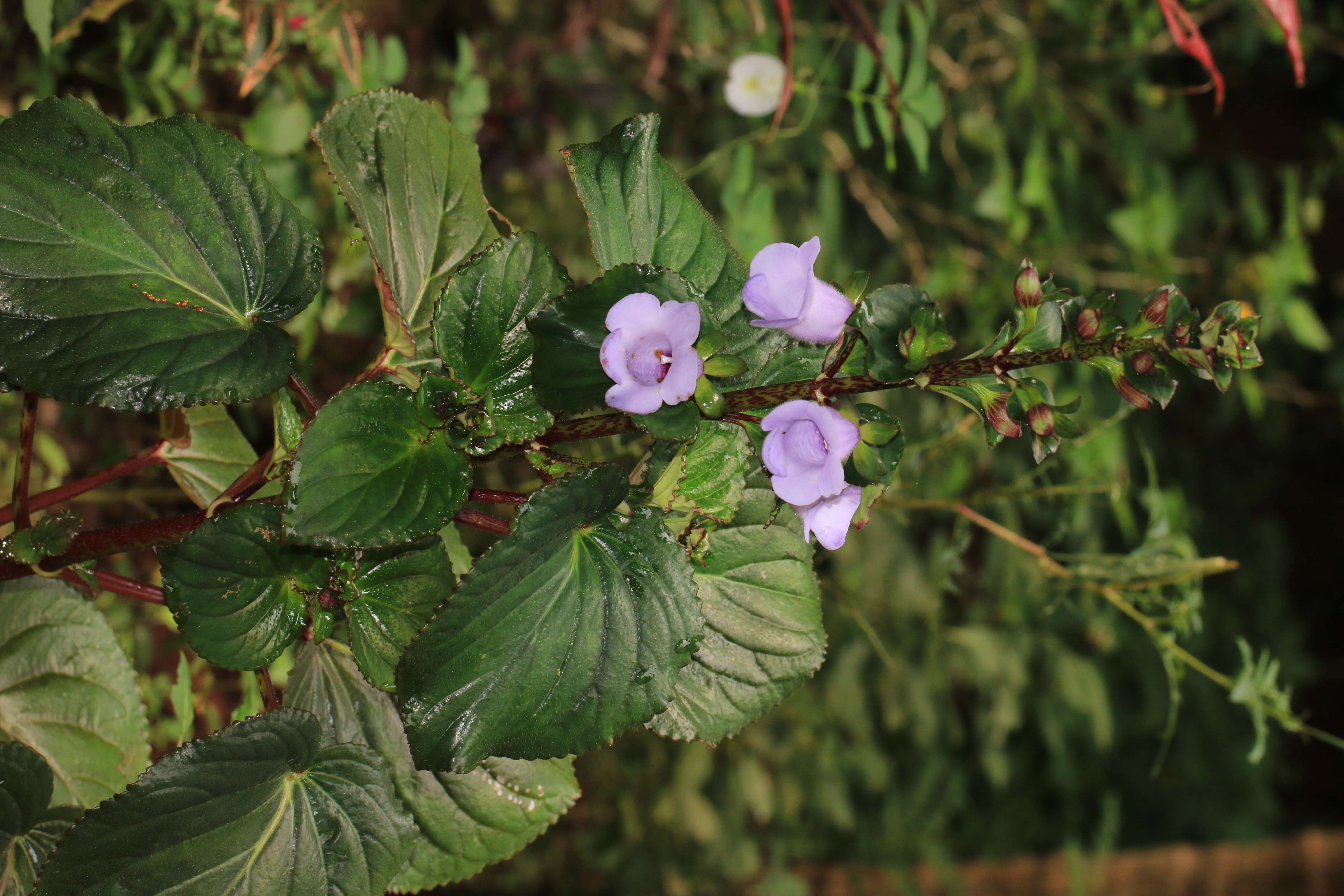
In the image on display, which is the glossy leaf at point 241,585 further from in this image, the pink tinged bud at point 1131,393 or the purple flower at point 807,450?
the pink tinged bud at point 1131,393

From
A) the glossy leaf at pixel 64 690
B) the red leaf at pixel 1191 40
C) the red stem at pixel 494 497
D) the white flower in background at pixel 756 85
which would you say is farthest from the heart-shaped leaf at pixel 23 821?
the red leaf at pixel 1191 40

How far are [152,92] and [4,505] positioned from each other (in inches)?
26.6

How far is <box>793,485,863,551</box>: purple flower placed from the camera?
1.39ft

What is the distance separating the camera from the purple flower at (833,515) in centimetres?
43

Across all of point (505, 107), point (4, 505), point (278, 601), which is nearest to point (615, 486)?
point (278, 601)

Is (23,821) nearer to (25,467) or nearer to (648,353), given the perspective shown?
(25,467)

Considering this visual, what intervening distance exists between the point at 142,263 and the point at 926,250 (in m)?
1.45

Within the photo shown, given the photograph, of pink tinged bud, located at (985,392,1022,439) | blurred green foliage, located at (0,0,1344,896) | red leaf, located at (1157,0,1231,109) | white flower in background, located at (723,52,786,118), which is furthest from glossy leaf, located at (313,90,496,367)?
red leaf, located at (1157,0,1231,109)

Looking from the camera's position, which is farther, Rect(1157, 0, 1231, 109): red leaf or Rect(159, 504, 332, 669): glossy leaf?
Rect(1157, 0, 1231, 109): red leaf

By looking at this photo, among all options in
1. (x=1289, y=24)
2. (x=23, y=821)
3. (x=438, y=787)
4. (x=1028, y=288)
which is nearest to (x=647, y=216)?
(x=1028, y=288)

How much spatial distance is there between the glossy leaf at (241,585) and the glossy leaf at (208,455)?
159 mm

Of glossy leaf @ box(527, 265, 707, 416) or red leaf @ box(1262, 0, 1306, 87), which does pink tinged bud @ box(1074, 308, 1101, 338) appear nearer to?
glossy leaf @ box(527, 265, 707, 416)

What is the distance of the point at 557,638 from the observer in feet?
1.41

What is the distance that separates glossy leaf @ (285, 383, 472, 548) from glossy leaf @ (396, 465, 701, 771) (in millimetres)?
48
